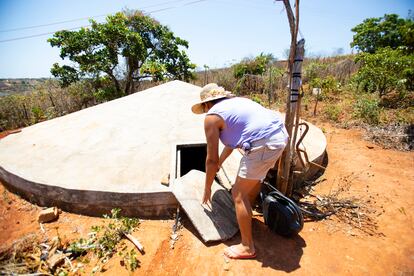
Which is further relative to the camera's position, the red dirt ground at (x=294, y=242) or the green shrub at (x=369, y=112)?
the green shrub at (x=369, y=112)

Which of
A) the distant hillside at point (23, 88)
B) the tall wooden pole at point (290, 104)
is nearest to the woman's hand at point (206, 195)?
the tall wooden pole at point (290, 104)

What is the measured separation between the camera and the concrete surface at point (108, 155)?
2.88 metres

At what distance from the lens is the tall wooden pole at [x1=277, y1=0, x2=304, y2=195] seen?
7.96 feet

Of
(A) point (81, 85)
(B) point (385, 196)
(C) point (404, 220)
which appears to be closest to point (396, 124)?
(B) point (385, 196)

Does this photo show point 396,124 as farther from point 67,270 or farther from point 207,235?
point 67,270

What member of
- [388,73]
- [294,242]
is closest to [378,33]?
[388,73]

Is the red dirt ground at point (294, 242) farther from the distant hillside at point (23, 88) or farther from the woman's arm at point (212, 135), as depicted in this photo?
the distant hillside at point (23, 88)

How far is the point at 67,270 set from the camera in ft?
7.30

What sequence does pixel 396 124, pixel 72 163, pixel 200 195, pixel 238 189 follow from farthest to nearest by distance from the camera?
pixel 396 124
pixel 72 163
pixel 200 195
pixel 238 189

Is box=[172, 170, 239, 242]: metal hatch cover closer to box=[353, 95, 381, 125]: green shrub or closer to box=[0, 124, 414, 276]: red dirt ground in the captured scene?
box=[0, 124, 414, 276]: red dirt ground

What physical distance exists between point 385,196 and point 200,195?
8.59 feet

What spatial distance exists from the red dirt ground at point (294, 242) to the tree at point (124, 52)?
5760mm

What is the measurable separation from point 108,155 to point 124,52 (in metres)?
5.78

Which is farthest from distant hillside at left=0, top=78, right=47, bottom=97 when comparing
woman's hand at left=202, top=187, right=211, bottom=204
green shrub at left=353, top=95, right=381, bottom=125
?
green shrub at left=353, top=95, right=381, bottom=125
